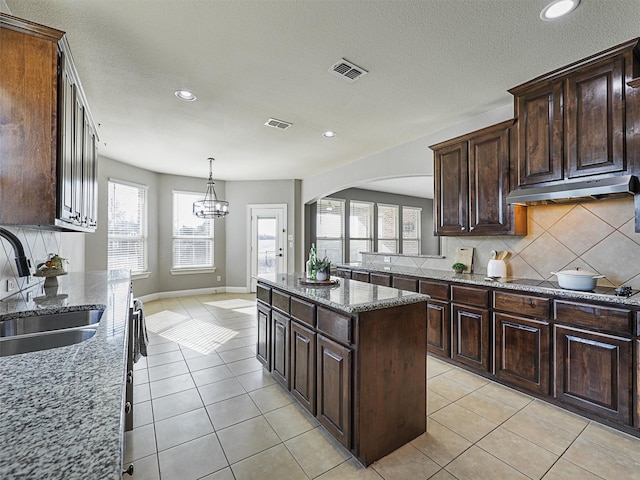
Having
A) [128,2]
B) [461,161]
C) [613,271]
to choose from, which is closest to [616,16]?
[461,161]

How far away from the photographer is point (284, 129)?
13.0ft

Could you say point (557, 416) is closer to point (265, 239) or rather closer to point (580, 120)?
point (580, 120)

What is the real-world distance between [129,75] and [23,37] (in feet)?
3.78

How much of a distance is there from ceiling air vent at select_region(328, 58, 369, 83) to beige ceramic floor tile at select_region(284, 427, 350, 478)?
276cm

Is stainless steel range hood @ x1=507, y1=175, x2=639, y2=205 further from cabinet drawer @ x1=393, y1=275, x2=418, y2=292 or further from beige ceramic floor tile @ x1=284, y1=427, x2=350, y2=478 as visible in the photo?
beige ceramic floor tile @ x1=284, y1=427, x2=350, y2=478

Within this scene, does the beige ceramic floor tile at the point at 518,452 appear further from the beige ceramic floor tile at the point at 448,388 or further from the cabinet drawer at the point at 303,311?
the cabinet drawer at the point at 303,311

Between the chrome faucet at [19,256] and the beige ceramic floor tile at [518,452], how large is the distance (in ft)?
10.8

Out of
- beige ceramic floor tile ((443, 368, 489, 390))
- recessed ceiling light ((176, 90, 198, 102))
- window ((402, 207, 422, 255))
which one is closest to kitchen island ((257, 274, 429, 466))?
beige ceramic floor tile ((443, 368, 489, 390))

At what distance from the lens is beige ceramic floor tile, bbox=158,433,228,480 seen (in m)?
1.76

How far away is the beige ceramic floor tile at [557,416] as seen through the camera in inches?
86.7

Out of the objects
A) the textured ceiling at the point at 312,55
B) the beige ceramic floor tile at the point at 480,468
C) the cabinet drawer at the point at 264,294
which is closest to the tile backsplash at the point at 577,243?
the textured ceiling at the point at 312,55

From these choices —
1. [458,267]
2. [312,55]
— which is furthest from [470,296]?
[312,55]

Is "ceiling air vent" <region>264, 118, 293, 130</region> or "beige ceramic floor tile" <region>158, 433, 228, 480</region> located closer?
"beige ceramic floor tile" <region>158, 433, 228, 480</region>

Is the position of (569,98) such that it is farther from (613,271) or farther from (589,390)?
(589,390)
